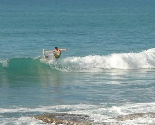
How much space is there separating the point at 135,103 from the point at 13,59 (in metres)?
14.1

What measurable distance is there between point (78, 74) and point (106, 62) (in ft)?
13.8

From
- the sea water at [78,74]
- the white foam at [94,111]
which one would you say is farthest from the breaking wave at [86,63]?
the white foam at [94,111]

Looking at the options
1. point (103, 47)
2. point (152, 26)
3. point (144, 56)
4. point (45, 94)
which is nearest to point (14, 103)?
point (45, 94)

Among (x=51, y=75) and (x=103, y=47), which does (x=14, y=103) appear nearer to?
(x=51, y=75)

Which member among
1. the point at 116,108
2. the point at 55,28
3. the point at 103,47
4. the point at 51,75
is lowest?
the point at 116,108

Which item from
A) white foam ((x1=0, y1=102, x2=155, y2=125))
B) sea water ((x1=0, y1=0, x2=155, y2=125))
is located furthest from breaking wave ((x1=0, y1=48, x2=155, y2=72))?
white foam ((x1=0, y1=102, x2=155, y2=125))

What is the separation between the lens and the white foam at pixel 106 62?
37188 millimetres

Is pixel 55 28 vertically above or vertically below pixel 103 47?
above

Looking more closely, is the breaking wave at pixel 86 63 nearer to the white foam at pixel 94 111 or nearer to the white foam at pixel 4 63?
the white foam at pixel 4 63

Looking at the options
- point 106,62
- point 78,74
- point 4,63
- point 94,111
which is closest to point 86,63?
point 106,62

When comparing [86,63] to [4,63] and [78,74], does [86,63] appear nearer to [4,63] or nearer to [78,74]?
[78,74]

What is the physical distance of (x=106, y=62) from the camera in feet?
126

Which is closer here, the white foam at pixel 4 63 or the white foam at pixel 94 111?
the white foam at pixel 94 111

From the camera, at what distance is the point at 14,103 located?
2578 cm
